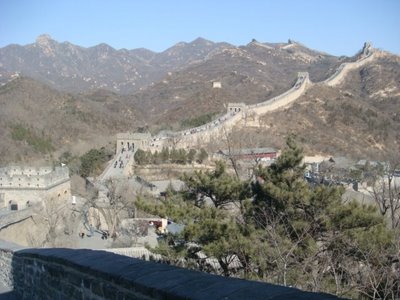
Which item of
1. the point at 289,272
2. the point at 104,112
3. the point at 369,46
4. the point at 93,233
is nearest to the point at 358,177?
the point at 93,233

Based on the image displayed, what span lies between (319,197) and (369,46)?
349ft

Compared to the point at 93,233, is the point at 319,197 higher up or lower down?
higher up

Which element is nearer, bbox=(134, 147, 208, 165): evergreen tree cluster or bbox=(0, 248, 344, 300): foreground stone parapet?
bbox=(0, 248, 344, 300): foreground stone parapet

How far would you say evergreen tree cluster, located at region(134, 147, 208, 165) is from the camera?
144 ft

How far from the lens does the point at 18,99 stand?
250 ft

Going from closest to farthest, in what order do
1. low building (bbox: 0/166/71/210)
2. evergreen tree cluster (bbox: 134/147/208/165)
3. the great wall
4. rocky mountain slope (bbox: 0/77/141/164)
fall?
low building (bbox: 0/166/71/210), evergreen tree cluster (bbox: 134/147/208/165), the great wall, rocky mountain slope (bbox: 0/77/141/164)

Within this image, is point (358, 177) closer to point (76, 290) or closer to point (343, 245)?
point (343, 245)

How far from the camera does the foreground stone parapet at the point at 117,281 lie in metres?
3.32

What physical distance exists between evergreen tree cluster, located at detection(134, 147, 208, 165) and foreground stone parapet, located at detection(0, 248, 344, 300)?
121ft

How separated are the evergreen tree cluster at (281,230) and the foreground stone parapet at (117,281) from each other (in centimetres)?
360

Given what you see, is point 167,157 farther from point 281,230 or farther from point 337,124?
point 281,230

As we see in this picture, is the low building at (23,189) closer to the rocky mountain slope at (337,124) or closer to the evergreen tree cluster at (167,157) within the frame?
the evergreen tree cluster at (167,157)

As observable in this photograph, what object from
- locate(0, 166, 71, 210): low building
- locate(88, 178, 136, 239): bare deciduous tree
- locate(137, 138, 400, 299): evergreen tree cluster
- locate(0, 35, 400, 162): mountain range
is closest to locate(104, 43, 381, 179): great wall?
locate(0, 35, 400, 162): mountain range

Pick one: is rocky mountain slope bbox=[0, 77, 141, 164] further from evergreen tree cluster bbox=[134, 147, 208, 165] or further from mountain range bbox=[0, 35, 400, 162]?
evergreen tree cluster bbox=[134, 147, 208, 165]
